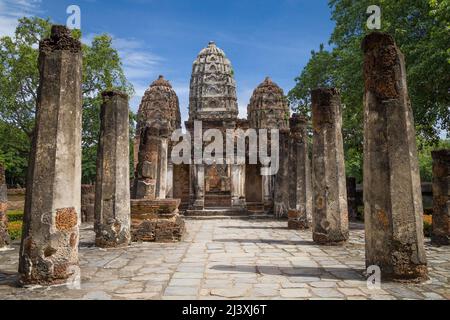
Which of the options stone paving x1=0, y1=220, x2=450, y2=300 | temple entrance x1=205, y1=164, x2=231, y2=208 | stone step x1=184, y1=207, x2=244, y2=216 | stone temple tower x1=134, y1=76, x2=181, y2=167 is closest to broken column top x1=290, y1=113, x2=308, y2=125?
stone paving x1=0, y1=220, x2=450, y2=300

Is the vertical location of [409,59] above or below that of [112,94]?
above

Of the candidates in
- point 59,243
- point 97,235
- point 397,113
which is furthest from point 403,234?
point 97,235

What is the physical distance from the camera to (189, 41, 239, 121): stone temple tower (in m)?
30.6

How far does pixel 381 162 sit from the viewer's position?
5.12m

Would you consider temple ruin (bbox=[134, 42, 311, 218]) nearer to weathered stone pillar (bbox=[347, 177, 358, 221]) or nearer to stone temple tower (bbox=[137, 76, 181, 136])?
stone temple tower (bbox=[137, 76, 181, 136])

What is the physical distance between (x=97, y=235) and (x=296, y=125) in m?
7.49

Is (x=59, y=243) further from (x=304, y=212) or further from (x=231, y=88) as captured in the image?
(x=231, y=88)

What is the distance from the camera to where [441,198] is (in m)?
8.61

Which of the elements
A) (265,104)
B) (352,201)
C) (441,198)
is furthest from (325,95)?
(265,104)

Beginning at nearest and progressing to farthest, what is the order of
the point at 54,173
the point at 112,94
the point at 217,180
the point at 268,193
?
the point at 54,173
the point at 112,94
the point at 268,193
the point at 217,180

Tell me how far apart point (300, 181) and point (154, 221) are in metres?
5.39

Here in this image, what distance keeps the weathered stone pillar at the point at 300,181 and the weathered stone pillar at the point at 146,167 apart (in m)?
4.54

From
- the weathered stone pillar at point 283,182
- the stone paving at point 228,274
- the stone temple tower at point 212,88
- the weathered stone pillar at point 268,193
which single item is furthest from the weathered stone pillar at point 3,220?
the stone temple tower at point 212,88

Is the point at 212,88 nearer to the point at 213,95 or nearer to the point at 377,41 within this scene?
the point at 213,95
